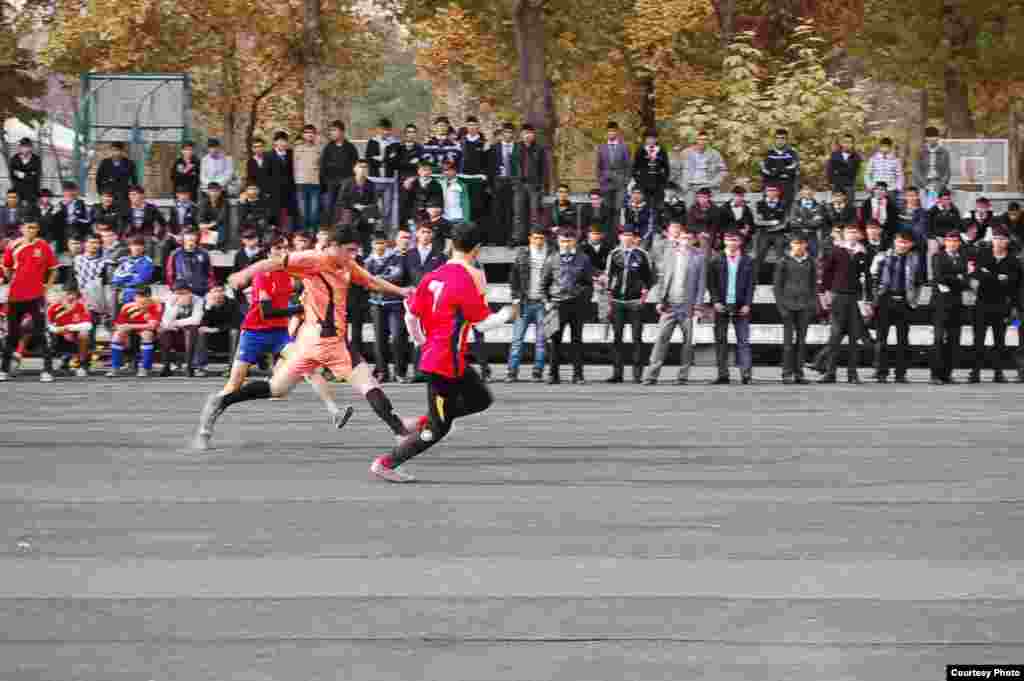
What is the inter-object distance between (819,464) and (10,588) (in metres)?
6.76

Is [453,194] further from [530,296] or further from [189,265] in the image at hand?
[189,265]

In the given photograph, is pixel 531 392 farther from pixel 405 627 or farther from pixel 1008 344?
pixel 405 627

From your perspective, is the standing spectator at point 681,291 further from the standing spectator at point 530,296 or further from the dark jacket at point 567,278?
the standing spectator at point 530,296

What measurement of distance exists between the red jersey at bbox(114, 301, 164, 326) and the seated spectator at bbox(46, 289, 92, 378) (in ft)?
1.46

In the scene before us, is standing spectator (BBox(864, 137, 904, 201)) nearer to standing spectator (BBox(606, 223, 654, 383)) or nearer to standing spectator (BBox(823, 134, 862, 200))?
standing spectator (BBox(823, 134, 862, 200))

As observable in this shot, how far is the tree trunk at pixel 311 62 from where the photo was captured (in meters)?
34.9

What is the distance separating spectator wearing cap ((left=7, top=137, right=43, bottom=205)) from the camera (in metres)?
26.8

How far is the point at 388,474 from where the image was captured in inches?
507

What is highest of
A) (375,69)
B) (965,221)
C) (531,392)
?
(375,69)

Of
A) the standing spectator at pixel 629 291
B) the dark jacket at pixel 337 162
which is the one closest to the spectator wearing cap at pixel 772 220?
the standing spectator at pixel 629 291

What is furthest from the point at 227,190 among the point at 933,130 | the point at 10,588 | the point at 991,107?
the point at 991,107

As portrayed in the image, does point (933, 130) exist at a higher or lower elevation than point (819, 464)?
higher

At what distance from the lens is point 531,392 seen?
21141 mm

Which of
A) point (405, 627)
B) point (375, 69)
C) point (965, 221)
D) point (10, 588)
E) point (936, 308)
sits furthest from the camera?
point (375, 69)
